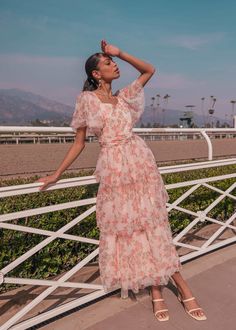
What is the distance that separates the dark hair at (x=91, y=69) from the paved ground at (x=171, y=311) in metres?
1.73

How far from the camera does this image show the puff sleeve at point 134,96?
8.46 ft

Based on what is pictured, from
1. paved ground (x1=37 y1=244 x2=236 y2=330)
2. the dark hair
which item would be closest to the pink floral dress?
the dark hair

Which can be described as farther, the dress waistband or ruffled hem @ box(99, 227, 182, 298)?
ruffled hem @ box(99, 227, 182, 298)

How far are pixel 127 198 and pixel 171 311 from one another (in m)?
1.02

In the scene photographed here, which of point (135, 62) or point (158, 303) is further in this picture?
point (158, 303)

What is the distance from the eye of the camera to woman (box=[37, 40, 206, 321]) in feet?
8.04

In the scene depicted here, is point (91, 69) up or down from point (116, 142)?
up

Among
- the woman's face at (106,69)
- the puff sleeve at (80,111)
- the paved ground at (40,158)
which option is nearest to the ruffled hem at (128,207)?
the puff sleeve at (80,111)

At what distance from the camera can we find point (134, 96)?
2.59m

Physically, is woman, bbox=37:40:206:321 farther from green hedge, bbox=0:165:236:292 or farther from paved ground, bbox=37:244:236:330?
green hedge, bbox=0:165:236:292

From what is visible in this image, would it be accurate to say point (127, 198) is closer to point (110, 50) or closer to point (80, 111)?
point (80, 111)

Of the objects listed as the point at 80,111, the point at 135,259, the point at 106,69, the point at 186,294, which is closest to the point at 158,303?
the point at 186,294

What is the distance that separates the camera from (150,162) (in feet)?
8.29

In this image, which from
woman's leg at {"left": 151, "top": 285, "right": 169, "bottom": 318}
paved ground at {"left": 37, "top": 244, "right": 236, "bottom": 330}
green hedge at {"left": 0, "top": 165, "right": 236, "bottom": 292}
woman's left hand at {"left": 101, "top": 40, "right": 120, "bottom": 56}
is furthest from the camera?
green hedge at {"left": 0, "top": 165, "right": 236, "bottom": 292}
